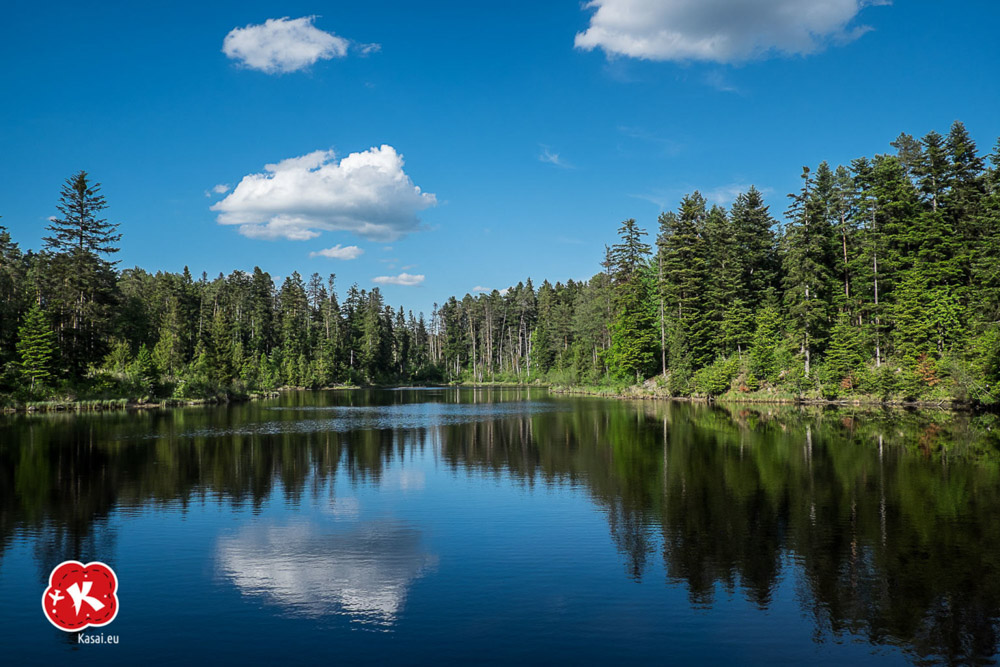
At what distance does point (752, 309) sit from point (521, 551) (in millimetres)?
53884

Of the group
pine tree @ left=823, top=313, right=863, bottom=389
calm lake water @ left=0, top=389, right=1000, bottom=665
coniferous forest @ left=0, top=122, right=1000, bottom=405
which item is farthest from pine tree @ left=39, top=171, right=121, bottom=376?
pine tree @ left=823, top=313, right=863, bottom=389

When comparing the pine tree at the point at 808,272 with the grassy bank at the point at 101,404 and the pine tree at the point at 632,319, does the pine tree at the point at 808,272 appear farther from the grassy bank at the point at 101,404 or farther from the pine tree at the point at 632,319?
the grassy bank at the point at 101,404

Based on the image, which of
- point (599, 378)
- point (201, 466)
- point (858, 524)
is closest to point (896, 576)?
point (858, 524)

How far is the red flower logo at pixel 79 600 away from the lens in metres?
9.70

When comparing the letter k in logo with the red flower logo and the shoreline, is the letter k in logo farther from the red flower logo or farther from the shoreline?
the shoreline

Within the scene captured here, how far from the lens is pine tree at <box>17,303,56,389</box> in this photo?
48.4 metres

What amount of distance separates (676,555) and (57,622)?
1090 centimetres

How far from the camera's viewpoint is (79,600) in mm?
9977

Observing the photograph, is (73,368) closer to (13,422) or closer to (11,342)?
(11,342)

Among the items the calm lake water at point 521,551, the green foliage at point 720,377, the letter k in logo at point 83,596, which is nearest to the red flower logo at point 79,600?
the letter k in logo at point 83,596

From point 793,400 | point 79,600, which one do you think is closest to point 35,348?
point 79,600

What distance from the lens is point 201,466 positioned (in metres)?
23.6

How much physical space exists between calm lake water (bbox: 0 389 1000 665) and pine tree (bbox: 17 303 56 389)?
1063 inches

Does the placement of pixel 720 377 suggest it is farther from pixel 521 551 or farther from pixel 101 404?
pixel 101 404
